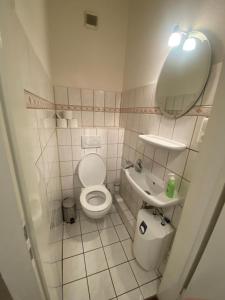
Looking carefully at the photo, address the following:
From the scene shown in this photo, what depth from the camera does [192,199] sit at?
2.39 feet

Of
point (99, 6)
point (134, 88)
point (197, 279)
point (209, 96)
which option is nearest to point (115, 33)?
point (99, 6)

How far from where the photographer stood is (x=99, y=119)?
187 cm

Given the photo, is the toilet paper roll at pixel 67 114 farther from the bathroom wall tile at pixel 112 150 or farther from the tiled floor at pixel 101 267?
the tiled floor at pixel 101 267

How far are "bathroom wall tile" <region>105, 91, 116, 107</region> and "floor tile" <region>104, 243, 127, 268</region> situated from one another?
1.76 metres

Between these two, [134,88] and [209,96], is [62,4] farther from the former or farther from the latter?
[209,96]

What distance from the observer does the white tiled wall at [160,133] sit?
2.81 feet

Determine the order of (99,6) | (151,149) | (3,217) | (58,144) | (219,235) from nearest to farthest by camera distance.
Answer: (3,217) → (219,235) → (151,149) → (99,6) → (58,144)

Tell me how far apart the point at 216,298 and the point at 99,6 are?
2.55 meters

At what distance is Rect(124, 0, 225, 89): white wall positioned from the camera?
2.44 feet

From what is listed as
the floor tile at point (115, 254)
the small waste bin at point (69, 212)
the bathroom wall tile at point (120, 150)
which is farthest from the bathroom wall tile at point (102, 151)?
the floor tile at point (115, 254)

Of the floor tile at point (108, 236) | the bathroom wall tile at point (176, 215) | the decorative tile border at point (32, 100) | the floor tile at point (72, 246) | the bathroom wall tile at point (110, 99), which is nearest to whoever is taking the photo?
the decorative tile border at point (32, 100)

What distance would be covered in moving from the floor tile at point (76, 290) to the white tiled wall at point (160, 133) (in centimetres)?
84

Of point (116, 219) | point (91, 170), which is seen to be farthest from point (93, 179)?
point (116, 219)

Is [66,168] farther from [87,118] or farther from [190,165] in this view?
[190,165]
